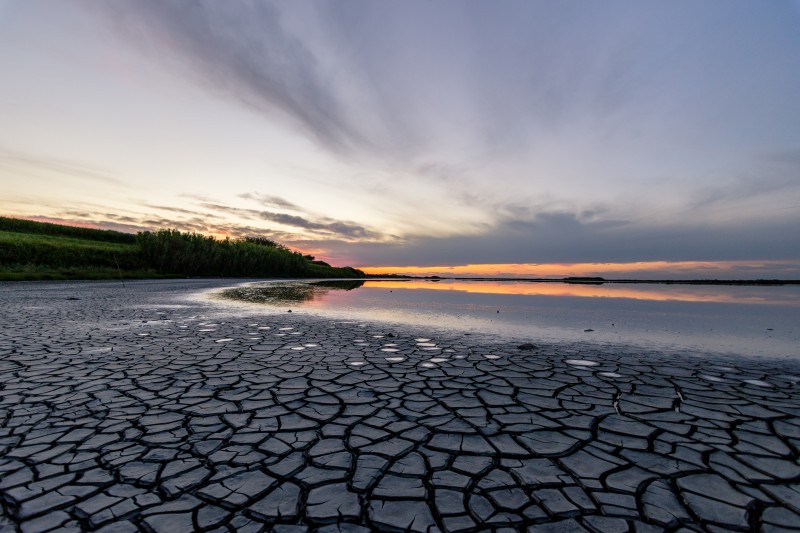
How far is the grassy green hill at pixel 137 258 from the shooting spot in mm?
28375

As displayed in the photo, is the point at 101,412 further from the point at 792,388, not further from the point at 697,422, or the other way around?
the point at 792,388

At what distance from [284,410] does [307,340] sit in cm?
325

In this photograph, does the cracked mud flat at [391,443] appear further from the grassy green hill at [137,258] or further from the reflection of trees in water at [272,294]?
the grassy green hill at [137,258]

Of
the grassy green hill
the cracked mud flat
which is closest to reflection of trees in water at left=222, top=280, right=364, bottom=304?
the cracked mud flat

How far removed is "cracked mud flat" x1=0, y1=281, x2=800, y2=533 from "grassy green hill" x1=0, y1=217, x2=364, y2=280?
2842 cm

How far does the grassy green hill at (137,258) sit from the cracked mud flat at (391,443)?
28.4m

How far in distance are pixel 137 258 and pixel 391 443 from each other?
142 ft

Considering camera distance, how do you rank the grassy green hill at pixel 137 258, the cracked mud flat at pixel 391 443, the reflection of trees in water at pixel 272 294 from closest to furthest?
the cracked mud flat at pixel 391 443 < the reflection of trees in water at pixel 272 294 < the grassy green hill at pixel 137 258

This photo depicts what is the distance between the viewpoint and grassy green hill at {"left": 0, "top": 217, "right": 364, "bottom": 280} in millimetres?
Result: 28375

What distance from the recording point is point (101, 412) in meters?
3.14

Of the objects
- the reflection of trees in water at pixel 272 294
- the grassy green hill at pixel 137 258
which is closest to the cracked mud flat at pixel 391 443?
the reflection of trees in water at pixel 272 294

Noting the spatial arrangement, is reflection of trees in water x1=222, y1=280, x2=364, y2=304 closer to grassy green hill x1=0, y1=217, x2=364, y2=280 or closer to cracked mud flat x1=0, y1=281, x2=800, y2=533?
cracked mud flat x1=0, y1=281, x2=800, y2=533

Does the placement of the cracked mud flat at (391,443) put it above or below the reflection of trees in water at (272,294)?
above

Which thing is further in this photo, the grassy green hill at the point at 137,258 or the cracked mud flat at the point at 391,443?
the grassy green hill at the point at 137,258
